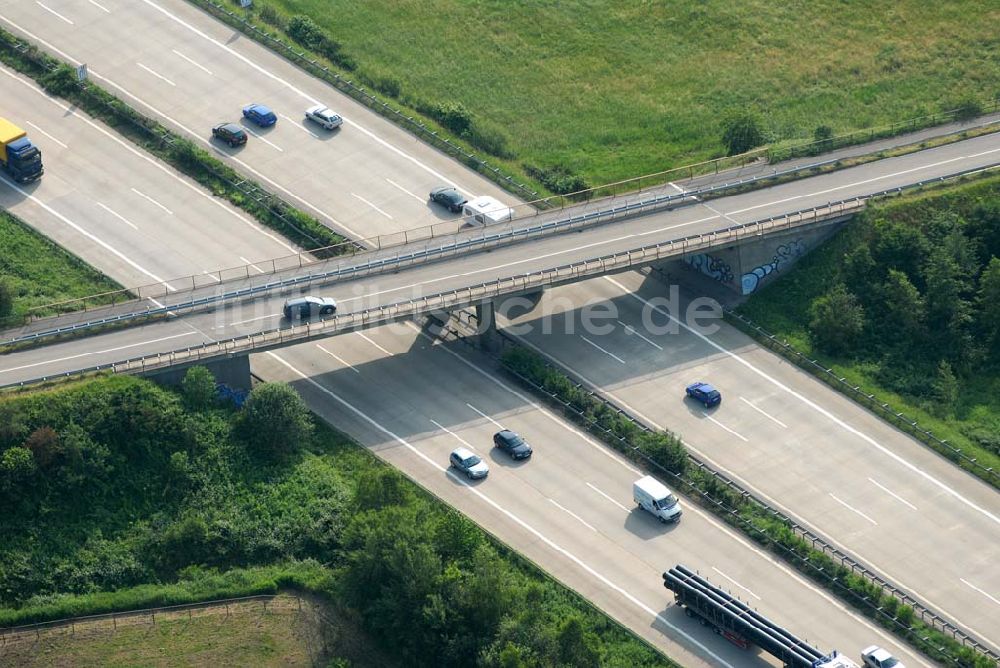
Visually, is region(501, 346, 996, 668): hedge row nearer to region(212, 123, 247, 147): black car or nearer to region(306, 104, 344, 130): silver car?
region(306, 104, 344, 130): silver car

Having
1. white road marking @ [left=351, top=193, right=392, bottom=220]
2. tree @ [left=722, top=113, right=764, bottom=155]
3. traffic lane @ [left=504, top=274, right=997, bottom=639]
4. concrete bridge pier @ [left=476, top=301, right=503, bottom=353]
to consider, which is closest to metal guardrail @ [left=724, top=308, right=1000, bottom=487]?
traffic lane @ [left=504, top=274, right=997, bottom=639]

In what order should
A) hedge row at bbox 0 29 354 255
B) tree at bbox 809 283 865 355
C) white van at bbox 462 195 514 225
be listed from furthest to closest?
hedge row at bbox 0 29 354 255 < white van at bbox 462 195 514 225 < tree at bbox 809 283 865 355

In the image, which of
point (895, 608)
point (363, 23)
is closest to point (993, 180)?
point (895, 608)

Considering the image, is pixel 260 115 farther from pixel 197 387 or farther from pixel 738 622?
pixel 738 622

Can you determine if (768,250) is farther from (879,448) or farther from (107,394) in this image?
(107,394)

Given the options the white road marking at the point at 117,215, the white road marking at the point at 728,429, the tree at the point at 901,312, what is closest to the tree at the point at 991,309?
the tree at the point at 901,312

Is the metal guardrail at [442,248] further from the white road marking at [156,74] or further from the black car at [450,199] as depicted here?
the white road marking at [156,74]
